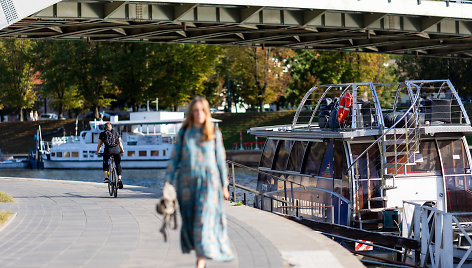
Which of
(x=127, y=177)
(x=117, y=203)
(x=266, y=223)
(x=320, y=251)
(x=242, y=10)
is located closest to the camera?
(x=320, y=251)

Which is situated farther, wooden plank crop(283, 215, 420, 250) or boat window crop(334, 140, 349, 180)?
boat window crop(334, 140, 349, 180)

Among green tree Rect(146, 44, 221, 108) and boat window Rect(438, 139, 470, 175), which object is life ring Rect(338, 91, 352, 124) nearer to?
boat window Rect(438, 139, 470, 175)

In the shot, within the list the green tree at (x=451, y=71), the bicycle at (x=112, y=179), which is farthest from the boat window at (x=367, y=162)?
the green tree at (x=451, y=71)

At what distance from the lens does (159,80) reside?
203ft

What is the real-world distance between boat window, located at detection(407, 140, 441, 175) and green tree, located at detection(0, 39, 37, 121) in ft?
201

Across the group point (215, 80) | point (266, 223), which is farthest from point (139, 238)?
point (215, 80)

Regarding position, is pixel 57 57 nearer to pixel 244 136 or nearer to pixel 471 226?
pixel 244 136

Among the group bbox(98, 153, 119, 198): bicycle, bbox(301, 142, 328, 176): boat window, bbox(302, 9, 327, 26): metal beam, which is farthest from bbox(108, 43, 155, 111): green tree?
bbox(98, 153, 119, 198): bicycle

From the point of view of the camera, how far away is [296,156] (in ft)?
66.5

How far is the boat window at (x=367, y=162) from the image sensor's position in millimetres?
17328

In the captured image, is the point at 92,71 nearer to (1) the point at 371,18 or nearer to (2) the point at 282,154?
(1) the point at 371,18

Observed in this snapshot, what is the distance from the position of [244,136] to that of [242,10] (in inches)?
1284

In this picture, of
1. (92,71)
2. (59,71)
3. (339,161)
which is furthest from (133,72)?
(339,161)

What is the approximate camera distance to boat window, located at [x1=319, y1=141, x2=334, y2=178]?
18000 mm
